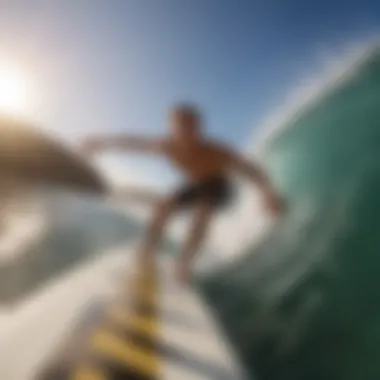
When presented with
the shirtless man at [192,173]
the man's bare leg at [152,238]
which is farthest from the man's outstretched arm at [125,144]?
the man's bare leg at [152,238]

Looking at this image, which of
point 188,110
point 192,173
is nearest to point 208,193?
point 192,173

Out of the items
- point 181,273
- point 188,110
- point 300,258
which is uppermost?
point 188,110

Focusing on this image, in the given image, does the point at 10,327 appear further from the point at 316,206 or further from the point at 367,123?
the point at 367,123

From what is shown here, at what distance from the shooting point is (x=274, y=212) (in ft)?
4.87

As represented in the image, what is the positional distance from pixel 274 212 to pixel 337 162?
0.46 ft

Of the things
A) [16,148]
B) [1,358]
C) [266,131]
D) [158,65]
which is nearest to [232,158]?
[266,131]

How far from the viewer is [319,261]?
4.82 ft

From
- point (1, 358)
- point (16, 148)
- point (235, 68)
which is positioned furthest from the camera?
point (235, 68)

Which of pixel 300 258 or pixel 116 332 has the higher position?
pixel 300 258

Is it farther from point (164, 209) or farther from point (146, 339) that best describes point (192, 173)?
point (146, 339)

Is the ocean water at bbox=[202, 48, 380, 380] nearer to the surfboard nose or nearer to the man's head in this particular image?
the man's head

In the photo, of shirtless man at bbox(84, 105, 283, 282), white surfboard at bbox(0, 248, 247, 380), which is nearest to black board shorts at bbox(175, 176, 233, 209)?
shirtless man at bbox(84, 105, 283, 282)

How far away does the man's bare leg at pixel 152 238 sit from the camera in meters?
1.46

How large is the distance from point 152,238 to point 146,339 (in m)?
0.16
